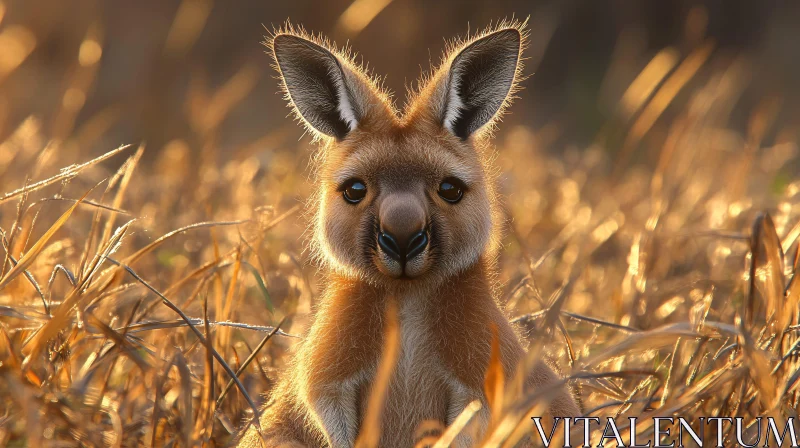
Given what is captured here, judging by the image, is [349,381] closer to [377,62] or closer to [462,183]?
[462,183]

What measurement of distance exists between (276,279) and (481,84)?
2783mm

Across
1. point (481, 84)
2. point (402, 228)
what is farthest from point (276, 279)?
point (402, 228)

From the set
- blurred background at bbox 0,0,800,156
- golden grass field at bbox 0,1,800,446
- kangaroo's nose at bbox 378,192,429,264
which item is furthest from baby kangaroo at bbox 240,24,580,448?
blurred background at bbox 0,0,800,156

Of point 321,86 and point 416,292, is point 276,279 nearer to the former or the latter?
point 321,86

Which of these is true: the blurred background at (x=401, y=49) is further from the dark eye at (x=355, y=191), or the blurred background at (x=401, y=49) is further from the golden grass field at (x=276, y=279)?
the dark eye at (x=355, y=191)

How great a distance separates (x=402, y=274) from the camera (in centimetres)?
329

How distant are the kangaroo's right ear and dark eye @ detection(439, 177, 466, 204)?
0.55 m

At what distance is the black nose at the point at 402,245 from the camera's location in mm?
3236

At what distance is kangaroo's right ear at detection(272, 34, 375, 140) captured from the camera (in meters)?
3.76

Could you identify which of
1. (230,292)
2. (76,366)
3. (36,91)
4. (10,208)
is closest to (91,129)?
(10,208)

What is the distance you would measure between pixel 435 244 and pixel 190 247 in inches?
122

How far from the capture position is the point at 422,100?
3.84 metres

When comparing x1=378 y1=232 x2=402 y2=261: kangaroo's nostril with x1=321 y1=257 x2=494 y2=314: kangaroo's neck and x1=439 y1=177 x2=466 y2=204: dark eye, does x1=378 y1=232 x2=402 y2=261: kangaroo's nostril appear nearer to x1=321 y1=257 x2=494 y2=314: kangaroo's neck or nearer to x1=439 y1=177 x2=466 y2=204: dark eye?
x1=321 y1=257 x2=494 y2=314: kangaroo's neck

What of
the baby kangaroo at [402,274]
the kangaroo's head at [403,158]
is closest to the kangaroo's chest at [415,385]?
the baby kangaroo at [402,274]
